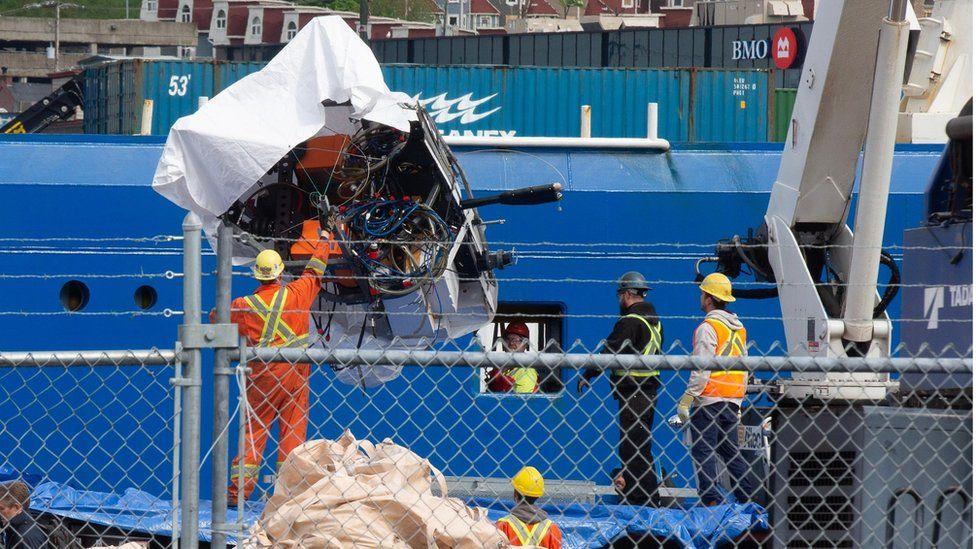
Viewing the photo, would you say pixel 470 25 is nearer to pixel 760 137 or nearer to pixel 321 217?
pixel 760 137

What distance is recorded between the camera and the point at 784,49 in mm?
20203

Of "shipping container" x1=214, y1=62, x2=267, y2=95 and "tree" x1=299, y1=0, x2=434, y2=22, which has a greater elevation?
"tree" x1=299, y1=0, x2=434, y2=22

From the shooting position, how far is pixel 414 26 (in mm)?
55844

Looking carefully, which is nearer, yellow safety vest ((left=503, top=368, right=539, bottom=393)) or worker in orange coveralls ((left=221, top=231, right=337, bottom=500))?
worker in orange coveralls ((left=221, top=231, right=337, bottom=500))

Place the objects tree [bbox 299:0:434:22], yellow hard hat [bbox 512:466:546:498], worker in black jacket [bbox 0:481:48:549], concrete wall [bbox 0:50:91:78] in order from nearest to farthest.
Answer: worker in black jacket [bbox 0:481:48:549] → yellow hard hat [bbox 512:466:546:498] → tree [bbox 299:0:434:22] → concrete wall [bbox 0:50:91:78]

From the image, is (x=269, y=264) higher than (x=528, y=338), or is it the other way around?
(x=269, y=264)

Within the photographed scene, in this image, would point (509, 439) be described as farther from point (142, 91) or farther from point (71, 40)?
point (71, 40)

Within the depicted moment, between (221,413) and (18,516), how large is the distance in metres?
3.26

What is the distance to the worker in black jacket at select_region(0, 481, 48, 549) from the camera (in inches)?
271

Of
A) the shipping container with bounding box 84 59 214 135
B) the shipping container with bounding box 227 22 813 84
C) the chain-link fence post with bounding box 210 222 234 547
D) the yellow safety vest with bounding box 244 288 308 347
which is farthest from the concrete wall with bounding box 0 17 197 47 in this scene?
the chain-link fence post with bounding box 210 222 234 547

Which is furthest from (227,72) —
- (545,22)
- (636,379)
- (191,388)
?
(545,22)

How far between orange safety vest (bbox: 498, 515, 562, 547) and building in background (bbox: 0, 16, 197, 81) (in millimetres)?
74816

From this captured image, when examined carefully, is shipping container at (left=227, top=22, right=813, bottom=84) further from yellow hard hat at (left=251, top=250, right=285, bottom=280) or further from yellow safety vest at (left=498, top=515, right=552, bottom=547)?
yellow safety vest at (left=498, top=515, right=552, bottom=547)

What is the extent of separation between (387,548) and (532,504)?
1724 mm
